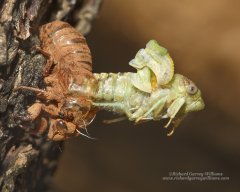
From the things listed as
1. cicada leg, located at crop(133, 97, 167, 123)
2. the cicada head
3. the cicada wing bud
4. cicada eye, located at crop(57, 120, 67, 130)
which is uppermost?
the cicada wing bud

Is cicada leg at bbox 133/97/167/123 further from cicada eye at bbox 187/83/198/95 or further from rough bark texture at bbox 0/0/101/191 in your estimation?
rough bark texture at bbox 0/0/101/191

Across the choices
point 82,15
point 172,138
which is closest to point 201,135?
point 172,138

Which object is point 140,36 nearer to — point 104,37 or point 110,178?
point 104,37

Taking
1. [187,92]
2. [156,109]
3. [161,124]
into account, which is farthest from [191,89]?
[161,124]

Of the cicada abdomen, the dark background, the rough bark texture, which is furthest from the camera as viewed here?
the dark background

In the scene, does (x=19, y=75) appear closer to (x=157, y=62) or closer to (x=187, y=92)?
(x=157, y=62)

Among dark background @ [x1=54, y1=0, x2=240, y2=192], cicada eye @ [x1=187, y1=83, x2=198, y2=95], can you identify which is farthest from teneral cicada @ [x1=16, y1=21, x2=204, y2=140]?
dark background @ [x1=54, y1=0, x2=240, y2=192]
